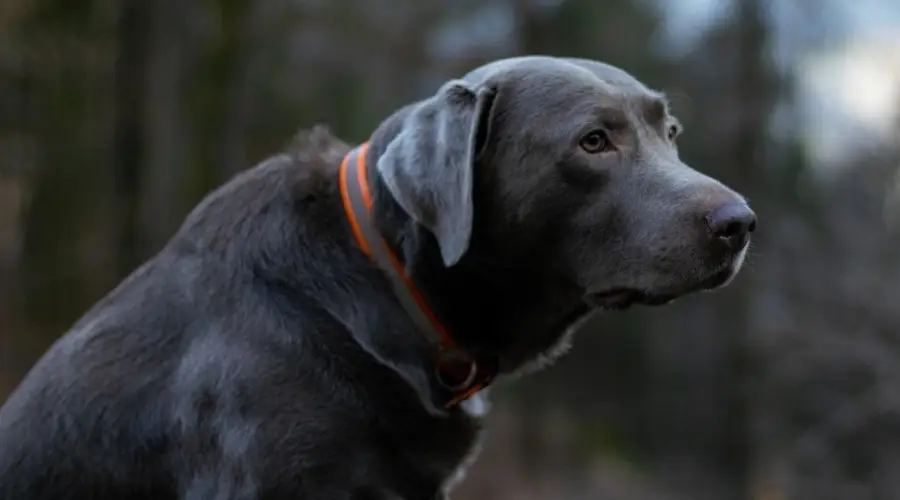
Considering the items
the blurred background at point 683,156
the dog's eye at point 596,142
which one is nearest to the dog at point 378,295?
the dog's eye at point 596,142

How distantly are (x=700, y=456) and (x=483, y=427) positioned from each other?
869 cm

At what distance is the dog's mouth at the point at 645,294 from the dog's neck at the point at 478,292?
0.28 feet

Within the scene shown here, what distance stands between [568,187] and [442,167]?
32 centimetres

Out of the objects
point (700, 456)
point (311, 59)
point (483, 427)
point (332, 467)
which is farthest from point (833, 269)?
point (332, 467)

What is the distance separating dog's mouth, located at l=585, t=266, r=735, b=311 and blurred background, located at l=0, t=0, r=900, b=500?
20.0ft

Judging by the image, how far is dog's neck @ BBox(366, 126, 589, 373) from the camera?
258 centimetres

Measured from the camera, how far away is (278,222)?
2.62 m

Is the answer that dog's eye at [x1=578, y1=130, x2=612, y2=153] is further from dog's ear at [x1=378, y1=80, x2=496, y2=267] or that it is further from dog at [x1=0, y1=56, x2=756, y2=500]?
dog's ear at [x1=378, y1=80, x2=496, y2=267]

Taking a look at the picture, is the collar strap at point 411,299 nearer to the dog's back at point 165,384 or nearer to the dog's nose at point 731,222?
the dog's back at point 165,384

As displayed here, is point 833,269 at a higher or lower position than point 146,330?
lower

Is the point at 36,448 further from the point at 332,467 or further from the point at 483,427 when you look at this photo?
the point at 483,427

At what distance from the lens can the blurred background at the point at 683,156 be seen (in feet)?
29.5

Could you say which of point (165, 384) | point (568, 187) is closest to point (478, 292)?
point (568, 187)

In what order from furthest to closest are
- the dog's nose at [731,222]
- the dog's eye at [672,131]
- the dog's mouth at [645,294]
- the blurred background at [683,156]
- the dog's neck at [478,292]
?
the blurred background at [683,156] → the dog's eye at [672,131] → the dog's neck at [478,292] → the dog's mouth at [645,294] → the dog's nose at [731,222]
